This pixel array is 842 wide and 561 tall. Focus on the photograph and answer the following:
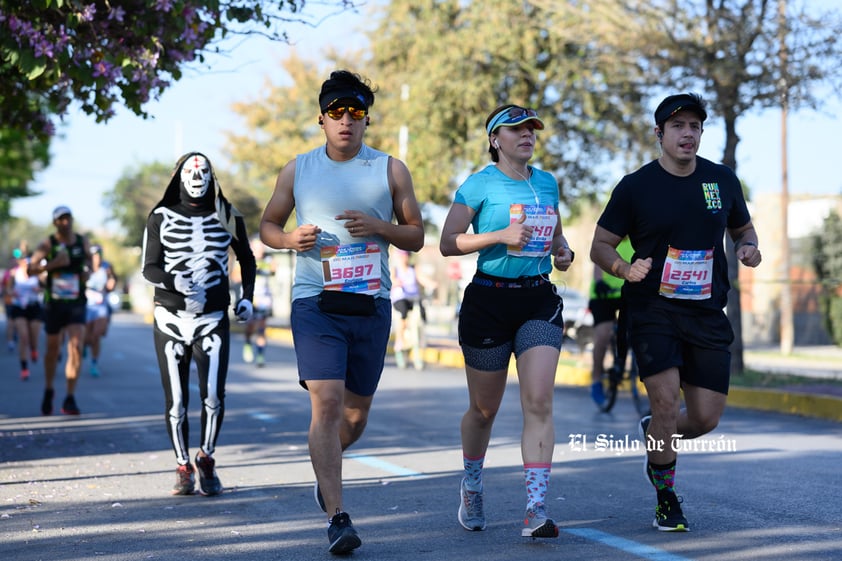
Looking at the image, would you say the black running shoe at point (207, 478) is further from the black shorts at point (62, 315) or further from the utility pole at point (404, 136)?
the utility pole at point (404, 136)

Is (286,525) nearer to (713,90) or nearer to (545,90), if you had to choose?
(713,90)

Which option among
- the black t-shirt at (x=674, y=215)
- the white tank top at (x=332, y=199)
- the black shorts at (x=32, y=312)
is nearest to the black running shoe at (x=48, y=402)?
the white tank top at (x=332, y=199)

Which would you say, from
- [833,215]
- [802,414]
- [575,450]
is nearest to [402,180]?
[575,450]

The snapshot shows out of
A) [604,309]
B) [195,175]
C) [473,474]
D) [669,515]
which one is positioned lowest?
[669,515]

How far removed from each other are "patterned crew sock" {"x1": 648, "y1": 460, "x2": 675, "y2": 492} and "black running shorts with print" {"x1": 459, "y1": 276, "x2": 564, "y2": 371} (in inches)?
33.0

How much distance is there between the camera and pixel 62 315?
12508 mm

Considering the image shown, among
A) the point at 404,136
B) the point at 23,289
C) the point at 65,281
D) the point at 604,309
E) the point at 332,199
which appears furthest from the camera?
the point at 404,136

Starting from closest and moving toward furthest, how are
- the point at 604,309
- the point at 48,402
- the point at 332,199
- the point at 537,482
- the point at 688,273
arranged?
1. the point at 537,482
2. the point at 332,199
3. the point at 688,273
4. the point at 604,309
5. the point at 48,402

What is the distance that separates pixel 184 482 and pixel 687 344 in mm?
3227

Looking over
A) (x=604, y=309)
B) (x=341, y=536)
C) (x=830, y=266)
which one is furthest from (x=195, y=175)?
(x=830, y=266)

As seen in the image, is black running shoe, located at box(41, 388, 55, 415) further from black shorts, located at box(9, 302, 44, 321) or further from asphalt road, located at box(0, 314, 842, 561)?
black shorts, located at box(9, 302, 44, 321)

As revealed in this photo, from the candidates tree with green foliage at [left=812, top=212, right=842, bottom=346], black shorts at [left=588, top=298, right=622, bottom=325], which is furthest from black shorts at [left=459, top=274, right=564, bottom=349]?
tree with green foliage at [left=812, top=212, right=842, bottom=346]

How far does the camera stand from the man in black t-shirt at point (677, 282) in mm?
6234

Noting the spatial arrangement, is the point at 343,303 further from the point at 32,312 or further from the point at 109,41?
the point at 32,312
